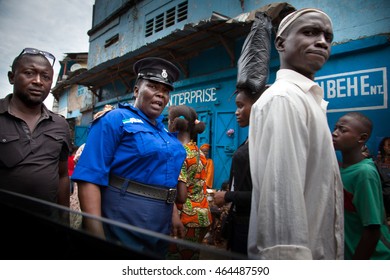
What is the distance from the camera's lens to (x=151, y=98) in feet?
5.69

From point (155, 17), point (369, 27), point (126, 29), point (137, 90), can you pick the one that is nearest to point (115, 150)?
point (137, 90)

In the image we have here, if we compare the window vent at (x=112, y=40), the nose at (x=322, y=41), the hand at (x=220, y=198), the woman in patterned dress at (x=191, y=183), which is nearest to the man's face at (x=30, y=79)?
the woman in patterned dress at (x=191, y=183)

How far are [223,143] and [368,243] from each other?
534 centimetres

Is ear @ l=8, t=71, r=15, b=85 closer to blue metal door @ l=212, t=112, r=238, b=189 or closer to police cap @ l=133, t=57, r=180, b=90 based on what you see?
police cap @ l=133, t=57, r=180, b=90

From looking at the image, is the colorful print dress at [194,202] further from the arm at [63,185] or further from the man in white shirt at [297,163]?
the man in white shirt at [297,163]

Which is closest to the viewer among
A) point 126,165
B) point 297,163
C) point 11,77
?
point 297,163

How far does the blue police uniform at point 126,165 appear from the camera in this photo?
4.77ft

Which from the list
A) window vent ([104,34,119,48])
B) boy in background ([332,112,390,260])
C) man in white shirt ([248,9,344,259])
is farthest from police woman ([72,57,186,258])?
window vent ([104,34,119,48])

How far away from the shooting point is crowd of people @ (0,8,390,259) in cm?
88

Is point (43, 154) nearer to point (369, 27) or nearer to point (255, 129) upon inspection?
point (255, 129)

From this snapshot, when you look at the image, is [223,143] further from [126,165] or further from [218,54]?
[126,165]

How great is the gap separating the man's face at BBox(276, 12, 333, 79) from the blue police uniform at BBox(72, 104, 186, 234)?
912 mm

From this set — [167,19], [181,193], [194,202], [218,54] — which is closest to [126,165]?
[181,193]

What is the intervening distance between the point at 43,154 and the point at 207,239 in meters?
2.73
